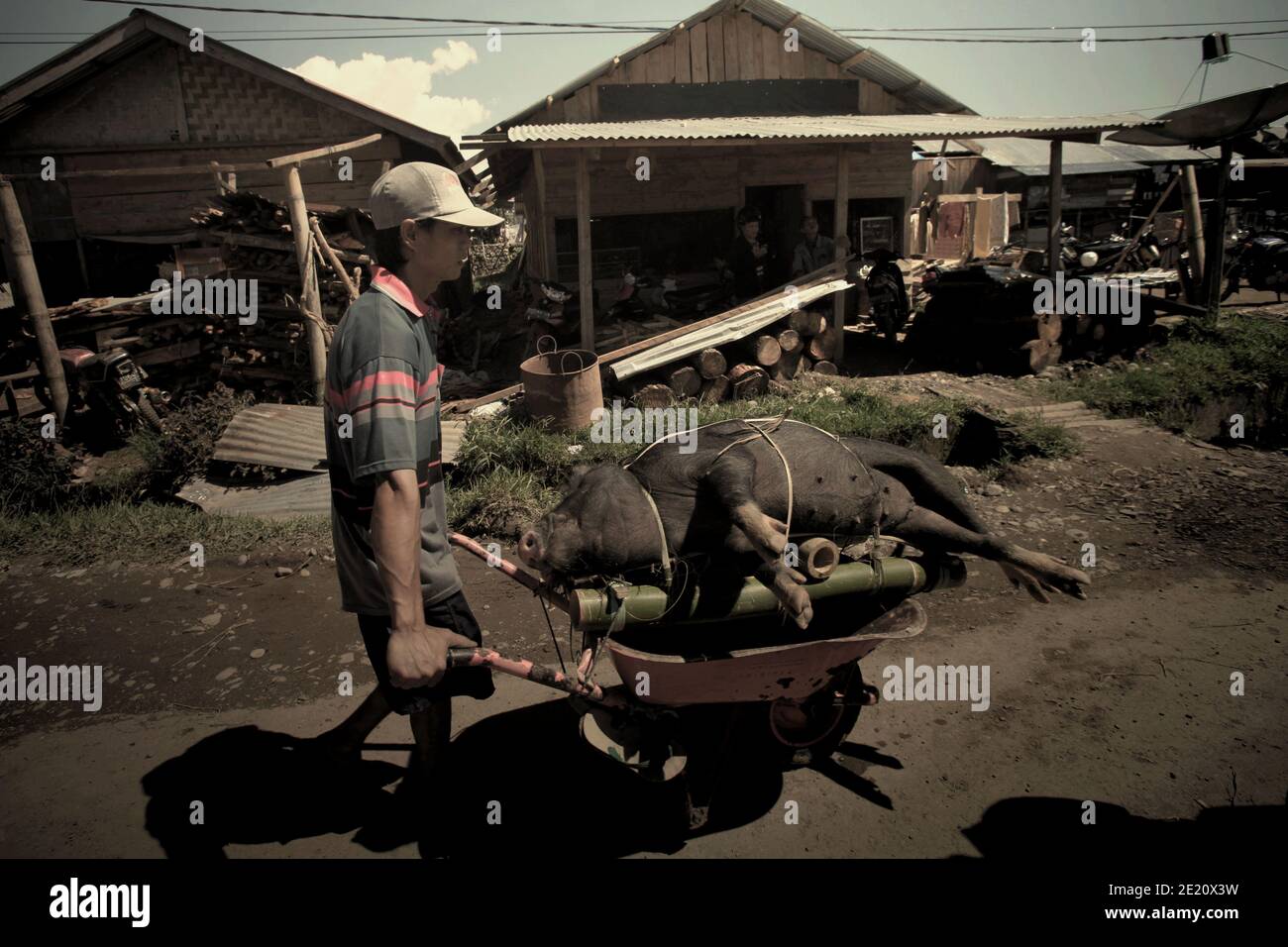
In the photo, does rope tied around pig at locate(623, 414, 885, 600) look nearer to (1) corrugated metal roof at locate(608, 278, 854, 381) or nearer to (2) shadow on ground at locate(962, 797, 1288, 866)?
(2) shadow on ground at locate(962, 797, 1288, 866)

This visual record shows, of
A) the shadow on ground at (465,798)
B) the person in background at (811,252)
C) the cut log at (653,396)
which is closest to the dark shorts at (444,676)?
the shadow on ground at (465,798)

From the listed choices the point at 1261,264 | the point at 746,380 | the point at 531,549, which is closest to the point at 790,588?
the point at 531,549

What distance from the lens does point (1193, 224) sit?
11.2 m

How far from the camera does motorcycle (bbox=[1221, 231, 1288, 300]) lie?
42.7ft

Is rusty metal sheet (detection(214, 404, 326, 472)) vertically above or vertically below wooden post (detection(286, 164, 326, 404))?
below

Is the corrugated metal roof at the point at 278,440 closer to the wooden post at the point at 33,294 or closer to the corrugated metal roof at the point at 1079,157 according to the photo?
the wooden post at the point at 33,294

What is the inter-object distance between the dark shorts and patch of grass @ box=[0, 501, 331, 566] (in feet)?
10.5

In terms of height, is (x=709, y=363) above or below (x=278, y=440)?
above

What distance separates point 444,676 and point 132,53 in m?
12.8

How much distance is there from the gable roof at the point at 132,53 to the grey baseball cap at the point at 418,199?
31.3 feet

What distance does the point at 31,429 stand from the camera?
6707mm

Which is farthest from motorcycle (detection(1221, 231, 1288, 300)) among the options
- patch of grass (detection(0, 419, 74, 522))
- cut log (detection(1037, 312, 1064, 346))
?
patch of grass (detection(0, 419, 74, 522))

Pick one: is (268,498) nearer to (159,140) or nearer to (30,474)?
(30,474)

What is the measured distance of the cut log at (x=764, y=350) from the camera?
893 cm
